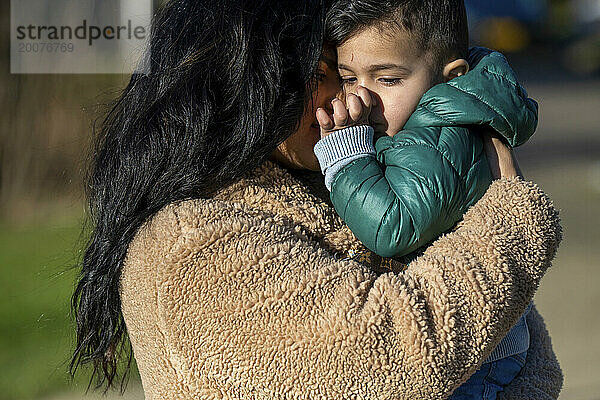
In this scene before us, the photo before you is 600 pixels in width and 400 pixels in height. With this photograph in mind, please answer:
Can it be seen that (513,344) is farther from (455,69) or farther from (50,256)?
(50,256)

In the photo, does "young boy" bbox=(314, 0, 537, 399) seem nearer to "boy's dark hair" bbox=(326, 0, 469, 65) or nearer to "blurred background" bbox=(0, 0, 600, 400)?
"boy's dark hair" bbox=(326, 0, 469, 65)

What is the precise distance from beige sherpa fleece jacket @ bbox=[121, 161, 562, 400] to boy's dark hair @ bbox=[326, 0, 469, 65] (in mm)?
356

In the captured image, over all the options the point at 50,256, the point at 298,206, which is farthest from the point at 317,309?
the point at 50,256

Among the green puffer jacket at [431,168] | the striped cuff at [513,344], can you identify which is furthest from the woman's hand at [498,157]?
the striped cuff at [513,344]

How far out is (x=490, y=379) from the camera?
162 cm

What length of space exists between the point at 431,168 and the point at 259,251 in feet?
1.19

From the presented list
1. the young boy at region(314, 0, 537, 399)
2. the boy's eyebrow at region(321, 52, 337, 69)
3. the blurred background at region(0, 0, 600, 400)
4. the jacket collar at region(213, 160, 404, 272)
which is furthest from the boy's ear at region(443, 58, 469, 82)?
the blurred background at region(0, 0, 600, 400)

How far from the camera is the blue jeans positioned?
1.58 meters

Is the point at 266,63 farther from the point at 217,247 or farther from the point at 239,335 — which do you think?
the point at 239,335

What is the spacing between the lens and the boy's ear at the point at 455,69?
167 cm

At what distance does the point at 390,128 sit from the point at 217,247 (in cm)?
48

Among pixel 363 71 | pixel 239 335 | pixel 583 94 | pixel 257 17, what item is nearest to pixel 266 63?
pixel 257 17

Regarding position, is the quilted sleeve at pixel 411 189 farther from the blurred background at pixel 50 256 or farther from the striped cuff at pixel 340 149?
the blurred background at pixel 50 256

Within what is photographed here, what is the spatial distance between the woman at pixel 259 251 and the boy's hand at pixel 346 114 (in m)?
0.05
